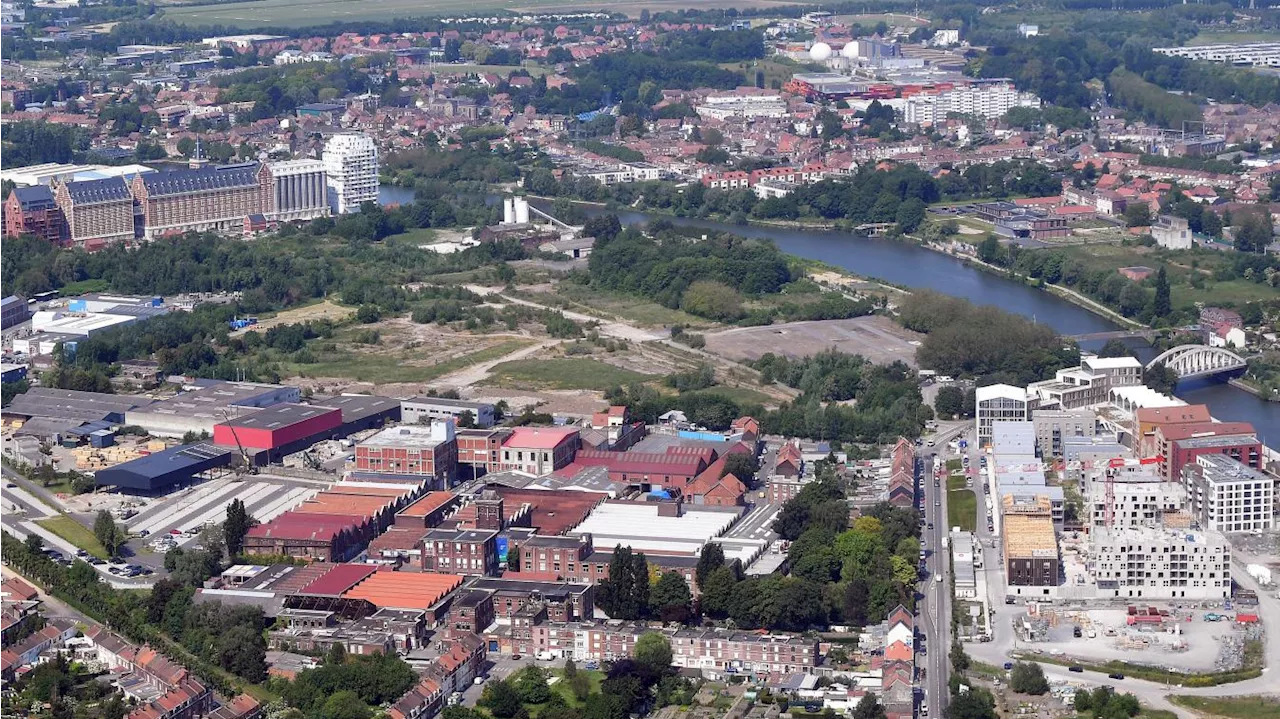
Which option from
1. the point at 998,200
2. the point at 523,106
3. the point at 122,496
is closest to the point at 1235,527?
the point at 122,496

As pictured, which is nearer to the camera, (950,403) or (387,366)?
(950,403)

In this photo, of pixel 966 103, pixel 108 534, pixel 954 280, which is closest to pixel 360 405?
pixel 108 534

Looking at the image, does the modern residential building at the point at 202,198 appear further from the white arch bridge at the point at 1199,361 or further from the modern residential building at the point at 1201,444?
the modern residential building at the point at 1201,444

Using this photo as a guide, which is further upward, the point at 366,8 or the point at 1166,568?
the point at 366,8

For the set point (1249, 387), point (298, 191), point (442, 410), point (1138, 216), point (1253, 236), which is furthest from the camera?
point (298, 191)

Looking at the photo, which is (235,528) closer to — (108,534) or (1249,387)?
(108,534)

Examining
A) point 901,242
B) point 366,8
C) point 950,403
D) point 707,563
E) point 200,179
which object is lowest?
point 901,242
